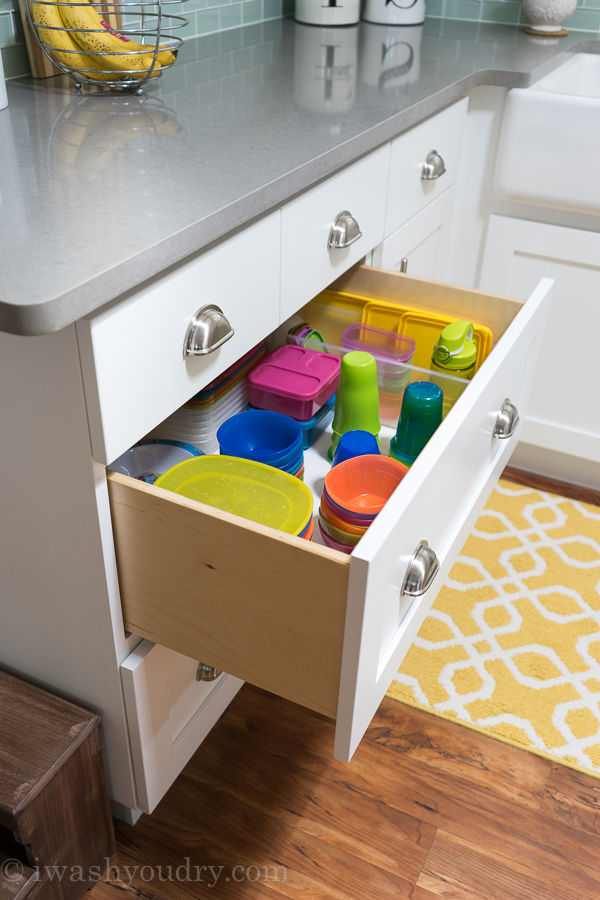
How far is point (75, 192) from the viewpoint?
0.76 metres

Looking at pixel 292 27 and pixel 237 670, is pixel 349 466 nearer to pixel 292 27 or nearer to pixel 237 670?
pixel 237 670

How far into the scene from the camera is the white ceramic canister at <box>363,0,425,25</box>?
177cm

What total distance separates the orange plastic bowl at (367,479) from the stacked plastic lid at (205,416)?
8.8 inches

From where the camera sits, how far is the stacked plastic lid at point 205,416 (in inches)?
40.2

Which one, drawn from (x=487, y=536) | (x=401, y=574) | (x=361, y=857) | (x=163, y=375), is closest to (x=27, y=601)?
(x=163, y=375)

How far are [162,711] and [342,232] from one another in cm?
68

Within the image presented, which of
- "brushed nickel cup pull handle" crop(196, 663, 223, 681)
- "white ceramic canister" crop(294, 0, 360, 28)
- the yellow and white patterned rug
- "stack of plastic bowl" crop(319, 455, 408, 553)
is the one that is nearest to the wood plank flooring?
the yellow and white patterned rug

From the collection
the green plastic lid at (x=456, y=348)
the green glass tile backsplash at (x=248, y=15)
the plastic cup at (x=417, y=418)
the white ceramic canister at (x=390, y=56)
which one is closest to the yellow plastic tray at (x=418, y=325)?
the green plastic lid at (x=456, y=348)

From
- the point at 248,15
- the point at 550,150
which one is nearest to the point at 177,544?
the point at 550,150

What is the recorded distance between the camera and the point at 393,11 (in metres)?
1.79

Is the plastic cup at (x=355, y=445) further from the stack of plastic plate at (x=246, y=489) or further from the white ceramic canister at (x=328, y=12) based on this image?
the white ceramic canister at (x=328, y=12)

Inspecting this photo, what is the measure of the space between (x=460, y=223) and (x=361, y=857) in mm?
1245

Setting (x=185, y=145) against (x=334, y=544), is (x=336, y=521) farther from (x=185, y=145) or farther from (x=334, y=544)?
(x=185, y=145)

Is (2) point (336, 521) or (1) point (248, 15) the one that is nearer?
(2) point (336, 521)
